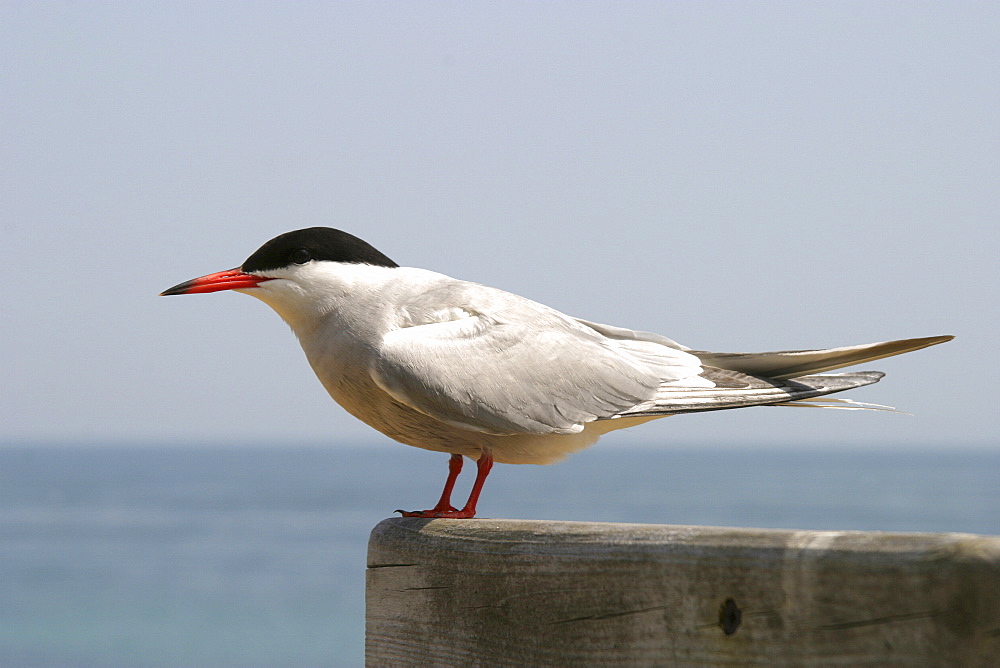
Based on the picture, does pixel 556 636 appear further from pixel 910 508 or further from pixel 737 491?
pixel 737 491

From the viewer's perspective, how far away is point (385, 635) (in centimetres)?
229

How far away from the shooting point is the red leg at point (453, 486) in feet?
11.0

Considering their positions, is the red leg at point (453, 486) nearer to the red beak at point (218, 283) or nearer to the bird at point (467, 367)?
the bird at point (467, 367)

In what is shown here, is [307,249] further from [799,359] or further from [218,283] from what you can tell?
[799,359]

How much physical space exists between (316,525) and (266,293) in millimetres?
68695

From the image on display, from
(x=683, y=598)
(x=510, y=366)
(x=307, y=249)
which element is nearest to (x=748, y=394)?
(x=510, y=366)

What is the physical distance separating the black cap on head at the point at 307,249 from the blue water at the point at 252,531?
3.64 ft

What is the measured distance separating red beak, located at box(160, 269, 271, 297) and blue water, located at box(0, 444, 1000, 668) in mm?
1330

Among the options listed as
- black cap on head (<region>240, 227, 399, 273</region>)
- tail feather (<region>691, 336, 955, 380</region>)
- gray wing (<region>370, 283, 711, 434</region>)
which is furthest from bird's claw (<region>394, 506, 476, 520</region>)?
tail feather (<region>691, 336, 955, 380</region>)

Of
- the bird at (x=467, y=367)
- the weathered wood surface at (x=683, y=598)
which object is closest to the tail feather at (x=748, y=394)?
the bird at (x=467, y=367)

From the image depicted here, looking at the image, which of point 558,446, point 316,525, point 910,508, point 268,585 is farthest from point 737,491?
point 558,446

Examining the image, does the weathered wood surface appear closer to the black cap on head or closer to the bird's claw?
the bird's claw

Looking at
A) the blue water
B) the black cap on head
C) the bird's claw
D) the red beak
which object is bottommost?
the blue water

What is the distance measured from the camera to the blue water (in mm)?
36438
